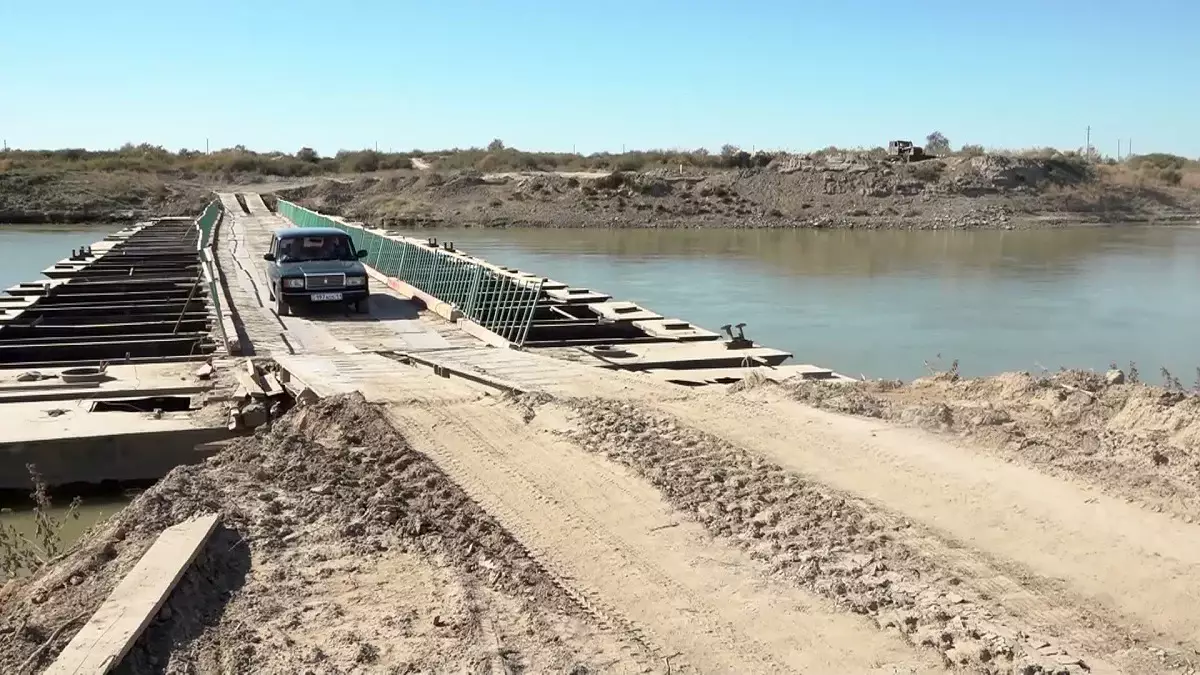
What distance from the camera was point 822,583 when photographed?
6000mm

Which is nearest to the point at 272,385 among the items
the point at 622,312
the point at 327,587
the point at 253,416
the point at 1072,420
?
the point at 253,416

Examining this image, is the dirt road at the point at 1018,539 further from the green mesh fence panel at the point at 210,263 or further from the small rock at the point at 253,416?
the green mesh fence panel at the point at 210,263

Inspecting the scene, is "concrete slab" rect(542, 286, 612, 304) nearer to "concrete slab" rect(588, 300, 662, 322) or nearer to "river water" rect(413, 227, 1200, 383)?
"concrete slab" rect(588, 300, 662, 322)

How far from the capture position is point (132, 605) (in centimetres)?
558

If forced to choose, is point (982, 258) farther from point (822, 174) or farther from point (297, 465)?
point (297, 465)

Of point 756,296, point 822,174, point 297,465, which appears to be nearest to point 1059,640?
point 297,465

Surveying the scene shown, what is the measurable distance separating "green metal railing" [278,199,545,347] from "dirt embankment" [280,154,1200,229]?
33317mm

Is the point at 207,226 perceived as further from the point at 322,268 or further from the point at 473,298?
the point at 473,298

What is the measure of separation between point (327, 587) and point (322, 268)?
506 inches

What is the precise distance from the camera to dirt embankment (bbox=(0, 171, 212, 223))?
59.6m

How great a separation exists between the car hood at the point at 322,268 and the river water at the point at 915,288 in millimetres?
7519

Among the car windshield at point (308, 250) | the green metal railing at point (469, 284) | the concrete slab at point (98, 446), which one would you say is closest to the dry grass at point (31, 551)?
the concrete slab at point (98, 446)

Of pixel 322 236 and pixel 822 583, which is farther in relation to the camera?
pixel 322 236

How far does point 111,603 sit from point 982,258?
124 ft
